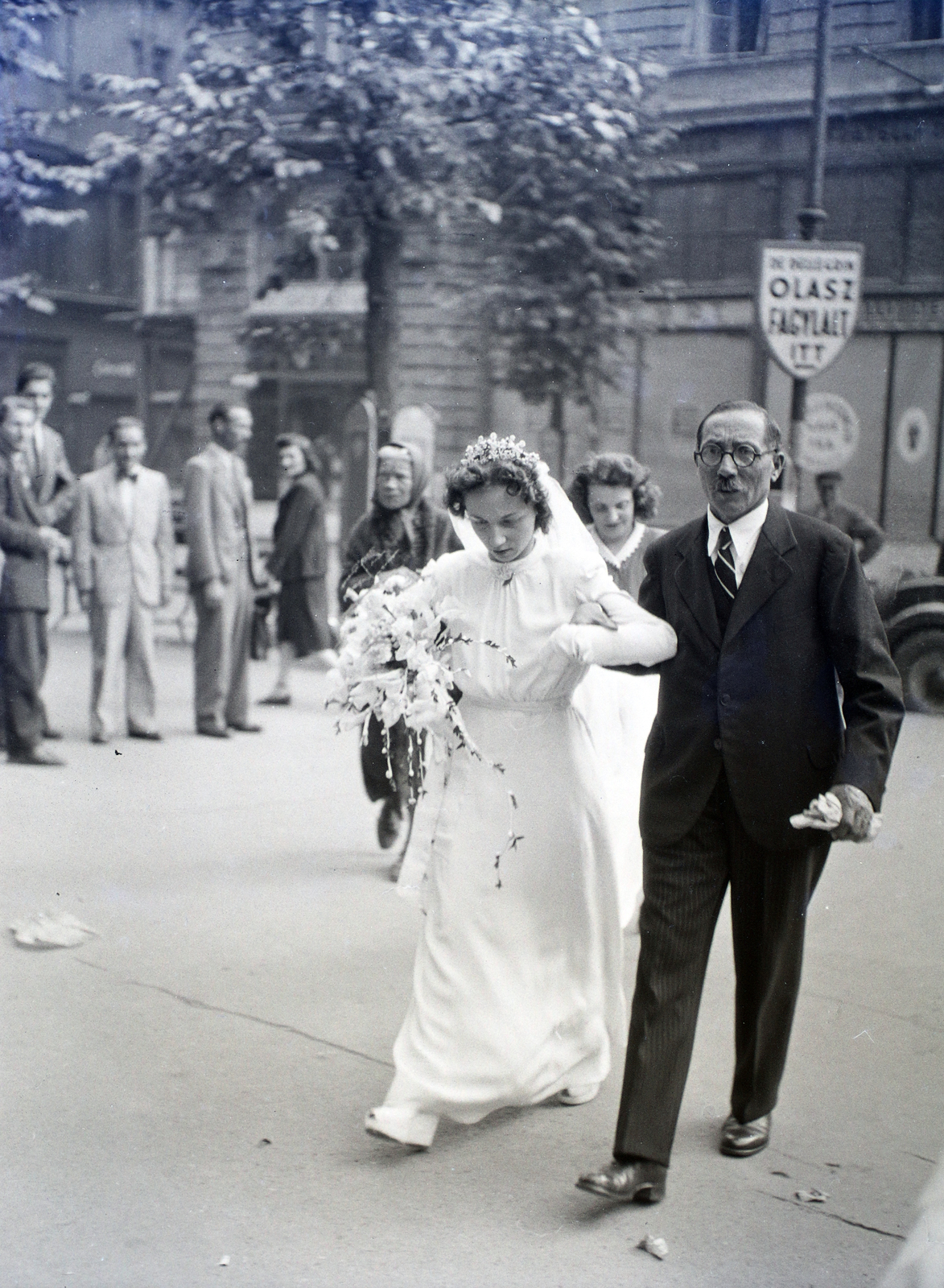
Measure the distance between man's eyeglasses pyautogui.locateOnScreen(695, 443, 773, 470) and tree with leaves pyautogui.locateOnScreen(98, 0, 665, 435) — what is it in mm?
7641

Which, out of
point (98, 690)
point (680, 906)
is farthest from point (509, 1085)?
point (98, 690)

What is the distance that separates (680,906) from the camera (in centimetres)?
372

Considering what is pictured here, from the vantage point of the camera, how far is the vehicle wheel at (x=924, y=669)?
424 inches

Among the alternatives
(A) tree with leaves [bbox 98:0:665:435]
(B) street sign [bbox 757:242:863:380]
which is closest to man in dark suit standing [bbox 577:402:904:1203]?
(B) street sign [bbox 757:242:863:380]

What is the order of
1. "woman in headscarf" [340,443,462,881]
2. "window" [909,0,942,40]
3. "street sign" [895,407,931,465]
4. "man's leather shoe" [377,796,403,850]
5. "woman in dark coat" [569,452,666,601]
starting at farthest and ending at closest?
"street sign" [895,407,931,465] < "man's leather shoe" [377,796,403,850] < "woman in headscarf" [340,443,462,881] < "window" [909,0,942,40] < "woman in dark coat" [569,452,666,601]

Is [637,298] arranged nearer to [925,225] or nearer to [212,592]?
[925,225]

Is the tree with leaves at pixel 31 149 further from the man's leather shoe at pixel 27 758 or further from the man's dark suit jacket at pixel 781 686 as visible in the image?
the man's dark suit jacket at pixel 781 686

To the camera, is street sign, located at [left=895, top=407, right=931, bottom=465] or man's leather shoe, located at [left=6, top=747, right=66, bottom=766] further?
street sign, located at [left=895, top=407, right=931, bottom=465]

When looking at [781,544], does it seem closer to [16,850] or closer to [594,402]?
[16,850]

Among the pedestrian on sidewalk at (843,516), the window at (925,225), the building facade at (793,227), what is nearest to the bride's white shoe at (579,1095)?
the building facade at (793,227)

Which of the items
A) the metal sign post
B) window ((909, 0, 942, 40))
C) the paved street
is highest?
window ((909, 0, 942, 40))

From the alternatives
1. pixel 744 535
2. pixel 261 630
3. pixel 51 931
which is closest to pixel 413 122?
pixel 261 630

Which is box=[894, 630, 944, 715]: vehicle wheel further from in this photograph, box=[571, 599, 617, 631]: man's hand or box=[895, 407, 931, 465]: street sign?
box=[571, 599, 617, 631]: man's hand

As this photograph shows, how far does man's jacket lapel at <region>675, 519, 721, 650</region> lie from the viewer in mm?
3703
